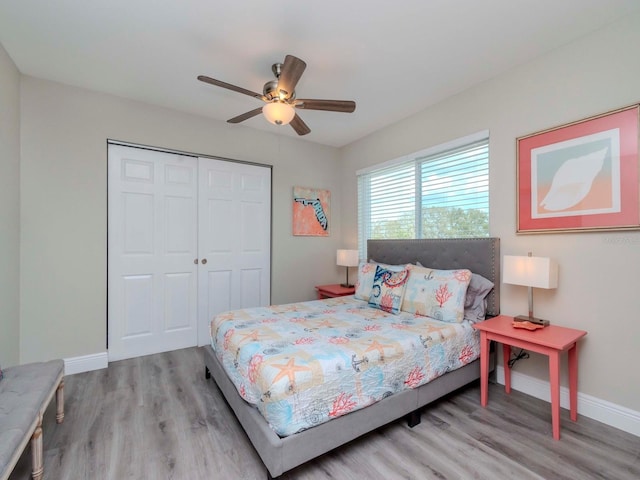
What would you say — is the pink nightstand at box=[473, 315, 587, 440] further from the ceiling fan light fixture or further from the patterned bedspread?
the ceiling fan light fixture

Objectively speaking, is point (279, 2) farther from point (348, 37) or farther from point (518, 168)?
point (518, 168)

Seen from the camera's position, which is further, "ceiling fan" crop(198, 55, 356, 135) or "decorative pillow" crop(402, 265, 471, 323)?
"decorative pillow" crop(402, 265, 471, 323)

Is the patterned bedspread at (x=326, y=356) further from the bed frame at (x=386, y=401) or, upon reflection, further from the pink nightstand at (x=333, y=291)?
the pink nightstand at (x=333, y=291)

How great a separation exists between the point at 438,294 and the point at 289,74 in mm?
2078

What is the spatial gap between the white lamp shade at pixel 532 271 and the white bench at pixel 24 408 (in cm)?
299

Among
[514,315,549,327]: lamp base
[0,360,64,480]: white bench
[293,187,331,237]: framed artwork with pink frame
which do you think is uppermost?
[293,187,331,237]: framed artwork with pink frame

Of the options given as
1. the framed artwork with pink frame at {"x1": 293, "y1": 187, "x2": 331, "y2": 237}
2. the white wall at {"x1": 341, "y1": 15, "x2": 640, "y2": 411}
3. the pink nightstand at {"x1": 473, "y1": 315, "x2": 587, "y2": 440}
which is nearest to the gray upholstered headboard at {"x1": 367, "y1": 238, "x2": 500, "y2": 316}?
the white wall at {"x1": 341, "y1": 15, "x2": 640, "y2": 411}

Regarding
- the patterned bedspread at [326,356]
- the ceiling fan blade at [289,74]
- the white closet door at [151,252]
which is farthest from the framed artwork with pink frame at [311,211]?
the ceiling fan blade at [289,74]

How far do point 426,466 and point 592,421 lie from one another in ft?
4.48

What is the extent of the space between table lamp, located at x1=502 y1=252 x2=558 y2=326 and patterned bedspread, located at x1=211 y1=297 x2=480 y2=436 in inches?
18.9

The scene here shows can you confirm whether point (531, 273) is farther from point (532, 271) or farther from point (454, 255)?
point (454, 255)

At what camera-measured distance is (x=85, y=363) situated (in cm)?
287

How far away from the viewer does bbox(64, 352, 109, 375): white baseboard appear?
9.20ft

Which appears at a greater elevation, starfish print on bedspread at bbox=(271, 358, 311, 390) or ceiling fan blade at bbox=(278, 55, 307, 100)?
ceiling fan blade at bbox=(278, 55, 307, 100)
